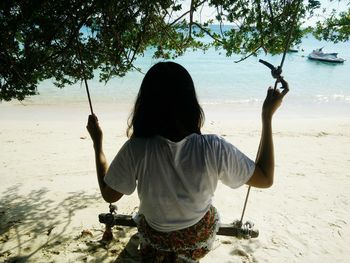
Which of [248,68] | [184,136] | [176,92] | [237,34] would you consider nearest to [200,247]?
[184,136]

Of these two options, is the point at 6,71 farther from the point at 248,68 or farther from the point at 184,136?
the point at 248,68

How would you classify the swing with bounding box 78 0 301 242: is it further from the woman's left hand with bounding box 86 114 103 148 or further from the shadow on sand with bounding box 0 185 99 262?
the shadow on sand with bounding box 0 185 99 262

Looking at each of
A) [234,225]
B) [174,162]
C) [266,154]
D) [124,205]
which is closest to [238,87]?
[124,205]

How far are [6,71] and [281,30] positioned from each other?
287 centimetres

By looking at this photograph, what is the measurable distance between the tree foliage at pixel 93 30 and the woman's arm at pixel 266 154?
0.97 meters

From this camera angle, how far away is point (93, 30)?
3303 mm

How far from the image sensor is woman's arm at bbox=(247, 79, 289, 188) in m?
1.69

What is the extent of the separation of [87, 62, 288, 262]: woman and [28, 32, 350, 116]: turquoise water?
43.0ft

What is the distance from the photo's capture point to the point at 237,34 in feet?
12.5

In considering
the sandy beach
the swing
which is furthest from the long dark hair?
the sandy beach

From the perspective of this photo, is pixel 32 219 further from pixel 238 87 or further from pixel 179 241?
pixel 238 87

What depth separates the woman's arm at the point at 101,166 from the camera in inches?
68.1

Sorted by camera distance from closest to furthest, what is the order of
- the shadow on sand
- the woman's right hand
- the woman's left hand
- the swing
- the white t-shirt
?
1. the white t-shirt
2. the woman's right hand
3. the woman's left hand
4. the swing
5. the shadow on sand

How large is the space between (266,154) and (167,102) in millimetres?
633
